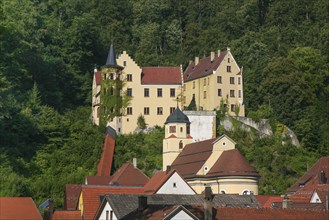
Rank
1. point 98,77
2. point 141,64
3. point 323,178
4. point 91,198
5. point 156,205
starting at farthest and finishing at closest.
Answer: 1. point 141,64
2. point 98,77
3. point 323,178
4. point 91,198
5. point 156,205

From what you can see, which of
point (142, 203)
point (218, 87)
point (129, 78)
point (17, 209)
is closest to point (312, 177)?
point (218, 87)

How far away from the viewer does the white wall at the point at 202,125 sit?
3359 inches

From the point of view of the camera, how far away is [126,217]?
47.9m

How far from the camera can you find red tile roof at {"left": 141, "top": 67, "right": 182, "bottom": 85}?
91125mm

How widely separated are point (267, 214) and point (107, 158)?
35.9m

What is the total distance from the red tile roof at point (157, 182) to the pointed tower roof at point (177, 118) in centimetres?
1181

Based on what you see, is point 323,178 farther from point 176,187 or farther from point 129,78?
point 129,78

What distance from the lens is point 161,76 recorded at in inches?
3620

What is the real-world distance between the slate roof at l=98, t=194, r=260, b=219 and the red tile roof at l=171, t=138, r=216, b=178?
17965 millimetres

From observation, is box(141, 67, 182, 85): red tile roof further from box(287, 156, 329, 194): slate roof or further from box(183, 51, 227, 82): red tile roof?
box(287, 156, 329, 194): slate roof

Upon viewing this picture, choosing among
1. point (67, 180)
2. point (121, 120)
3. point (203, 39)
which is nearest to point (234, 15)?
point (203, 39)

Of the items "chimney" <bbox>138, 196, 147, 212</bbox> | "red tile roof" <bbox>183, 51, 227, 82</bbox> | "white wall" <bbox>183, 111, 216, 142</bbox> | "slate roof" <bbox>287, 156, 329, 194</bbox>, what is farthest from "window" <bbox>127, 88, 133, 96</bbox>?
"chimney" <bbox>138, 196, 147, 212</bbox>

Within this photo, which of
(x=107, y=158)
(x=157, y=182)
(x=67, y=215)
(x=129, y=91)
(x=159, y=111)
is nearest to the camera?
(x=67, y=215)

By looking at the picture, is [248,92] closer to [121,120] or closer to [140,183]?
[121,120]
